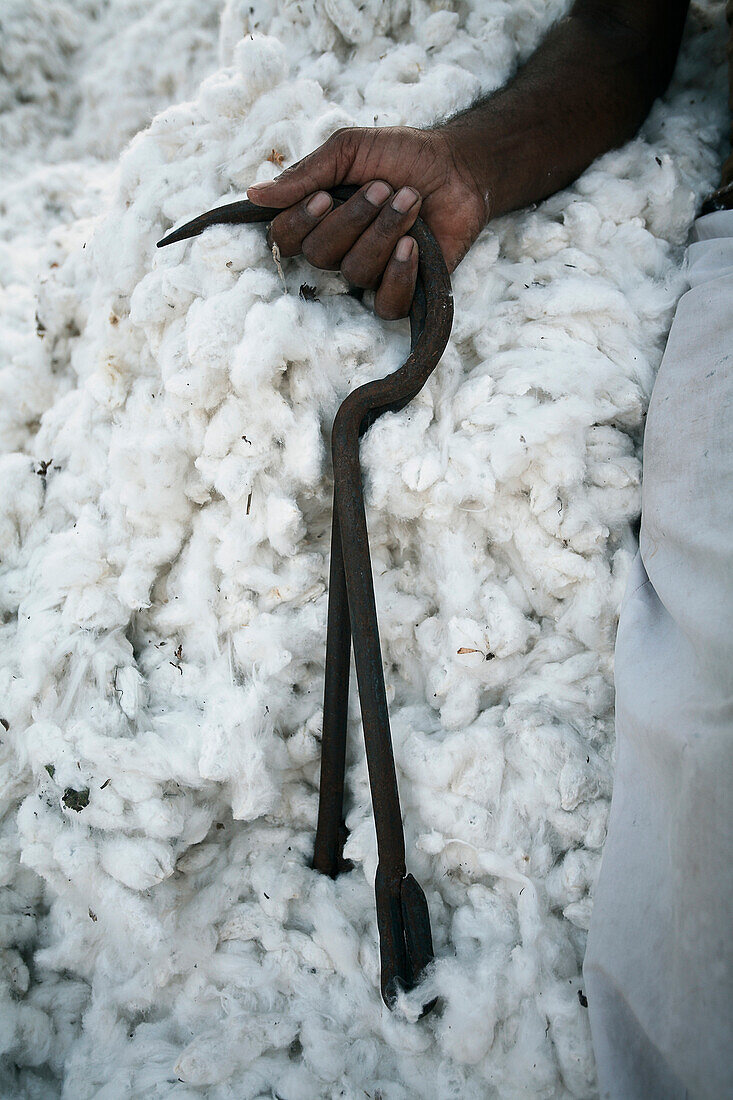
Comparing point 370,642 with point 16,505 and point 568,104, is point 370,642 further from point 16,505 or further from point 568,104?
point 568,104

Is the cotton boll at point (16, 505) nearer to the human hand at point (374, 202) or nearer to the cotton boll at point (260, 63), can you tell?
the human hand at point (374, 202)

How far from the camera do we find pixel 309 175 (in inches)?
32.3

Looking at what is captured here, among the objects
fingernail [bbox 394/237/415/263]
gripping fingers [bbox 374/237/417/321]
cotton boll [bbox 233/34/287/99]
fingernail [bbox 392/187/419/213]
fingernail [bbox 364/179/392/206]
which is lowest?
gripping fingers [bbox 374/237/417/321]

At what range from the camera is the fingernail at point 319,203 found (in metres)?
0.82

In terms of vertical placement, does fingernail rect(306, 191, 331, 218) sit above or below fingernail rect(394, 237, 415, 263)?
above

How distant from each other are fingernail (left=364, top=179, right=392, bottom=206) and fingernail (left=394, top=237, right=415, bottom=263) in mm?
50

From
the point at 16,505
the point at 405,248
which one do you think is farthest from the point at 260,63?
the point at 16,505

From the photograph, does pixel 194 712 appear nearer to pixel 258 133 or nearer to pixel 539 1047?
pixel 539 1047

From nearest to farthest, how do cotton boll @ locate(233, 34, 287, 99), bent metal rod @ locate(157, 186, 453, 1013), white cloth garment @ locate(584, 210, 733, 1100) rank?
white cloth garment @ locate(584, 210, 733, 1100) → bent metal rod @ locate(157, 186, 453, 1013) → cotton boll @ locate(233, 34, 287, 99)

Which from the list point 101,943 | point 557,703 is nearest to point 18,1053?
point 101,943

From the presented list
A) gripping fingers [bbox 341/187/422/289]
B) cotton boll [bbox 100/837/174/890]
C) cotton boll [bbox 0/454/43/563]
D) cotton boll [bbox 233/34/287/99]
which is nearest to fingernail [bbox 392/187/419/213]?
gripping fingers [bbox 341/187/422/289]

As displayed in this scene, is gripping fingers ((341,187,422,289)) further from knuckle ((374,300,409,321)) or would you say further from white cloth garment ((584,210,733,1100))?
white cloth garment ((584,210,733,1100))

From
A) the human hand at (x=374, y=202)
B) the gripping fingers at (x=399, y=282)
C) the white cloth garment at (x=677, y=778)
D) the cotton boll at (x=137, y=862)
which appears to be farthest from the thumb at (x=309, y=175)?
the cotton boll at (x=137, y=862)

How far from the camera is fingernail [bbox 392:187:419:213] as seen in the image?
82 cm
